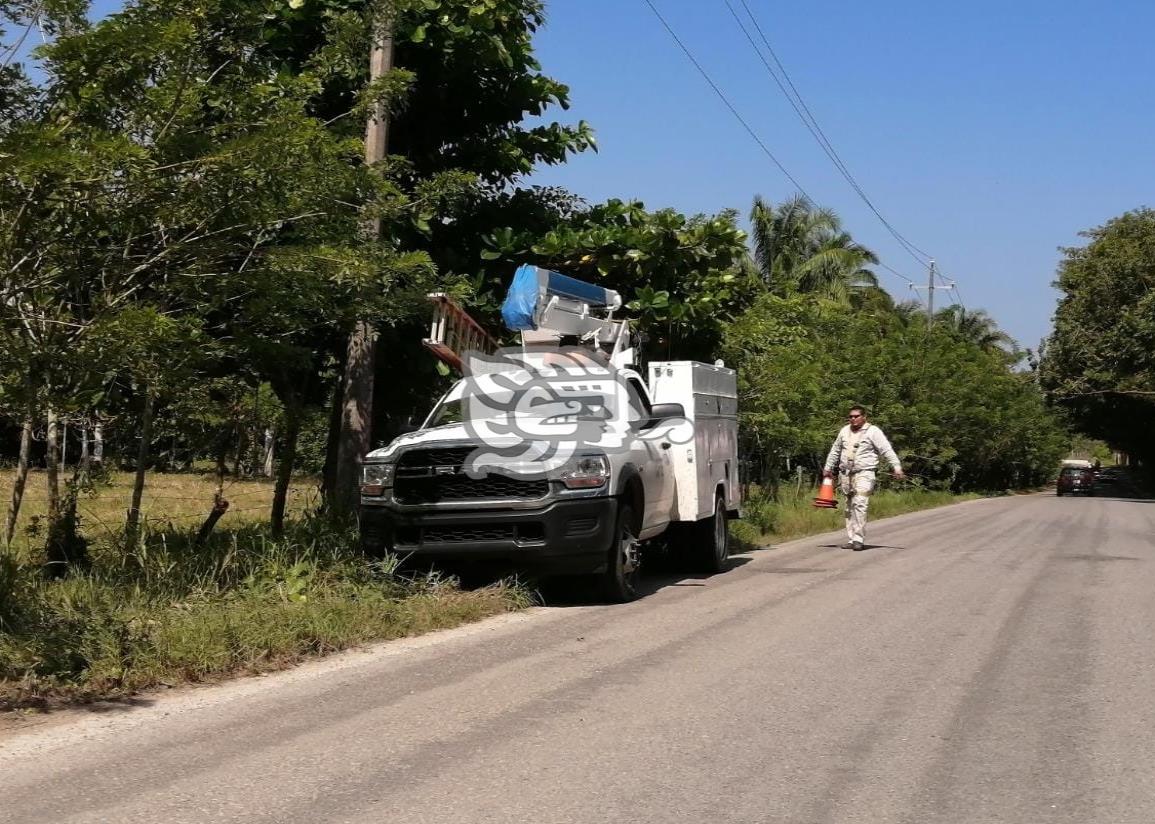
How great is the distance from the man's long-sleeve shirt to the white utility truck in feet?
9.83

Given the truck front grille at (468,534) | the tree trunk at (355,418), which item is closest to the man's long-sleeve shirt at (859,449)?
the tree trunk at (355,418)

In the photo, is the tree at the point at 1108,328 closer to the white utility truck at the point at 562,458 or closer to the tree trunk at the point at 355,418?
the white utility truck at the point at 562,458

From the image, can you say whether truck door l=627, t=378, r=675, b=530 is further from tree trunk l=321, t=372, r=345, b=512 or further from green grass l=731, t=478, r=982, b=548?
green grass l=731, t=478, r=982, b=548

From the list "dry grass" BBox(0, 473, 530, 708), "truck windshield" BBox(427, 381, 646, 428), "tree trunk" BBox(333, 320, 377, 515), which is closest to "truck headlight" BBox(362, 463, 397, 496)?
"dry grass" BBox(0, 473, 530, 708)

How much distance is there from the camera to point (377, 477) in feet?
31.5

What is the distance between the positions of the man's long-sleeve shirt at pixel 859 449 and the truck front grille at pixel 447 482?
7.74 metres

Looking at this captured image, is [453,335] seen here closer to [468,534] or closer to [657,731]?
[468,534]

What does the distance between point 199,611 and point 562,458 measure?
10.1ft

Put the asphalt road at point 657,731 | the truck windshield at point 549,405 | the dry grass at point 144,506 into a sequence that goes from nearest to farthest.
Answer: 1. the asphalt road at point 657,731
2. the dry grass at point 144,506
3. the truck windshield at point 549,405

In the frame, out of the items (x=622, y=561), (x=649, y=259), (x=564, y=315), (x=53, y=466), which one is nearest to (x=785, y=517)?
(x=649, y=259)

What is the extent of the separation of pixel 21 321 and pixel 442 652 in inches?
135

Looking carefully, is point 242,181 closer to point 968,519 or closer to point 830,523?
point 830,523

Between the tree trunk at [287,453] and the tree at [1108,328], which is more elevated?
the tree at [1108,328]

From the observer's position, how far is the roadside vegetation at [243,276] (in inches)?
275
